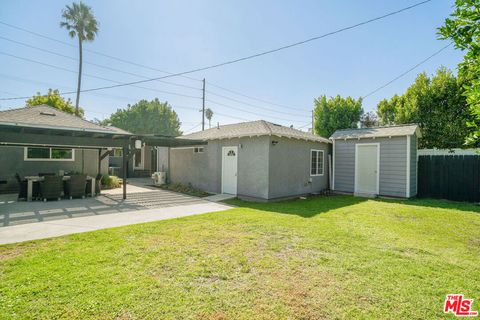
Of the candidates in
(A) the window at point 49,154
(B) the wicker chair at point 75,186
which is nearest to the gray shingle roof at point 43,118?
(A) the window at point 49,154

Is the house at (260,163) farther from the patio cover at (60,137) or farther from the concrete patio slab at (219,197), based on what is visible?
the patio cover at (60,137)

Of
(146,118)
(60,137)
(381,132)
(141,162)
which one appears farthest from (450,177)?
(146,118)

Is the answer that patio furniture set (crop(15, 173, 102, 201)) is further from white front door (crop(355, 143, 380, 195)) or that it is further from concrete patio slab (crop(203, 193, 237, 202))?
white front door (crop(355, 143, 380, 195))

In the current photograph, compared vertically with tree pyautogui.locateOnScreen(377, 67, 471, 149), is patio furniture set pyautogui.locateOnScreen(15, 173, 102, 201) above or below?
below

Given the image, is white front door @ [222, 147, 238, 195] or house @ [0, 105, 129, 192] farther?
white front door @ [222, 147, 238, 195]

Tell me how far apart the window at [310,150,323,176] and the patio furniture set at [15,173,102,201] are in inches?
399

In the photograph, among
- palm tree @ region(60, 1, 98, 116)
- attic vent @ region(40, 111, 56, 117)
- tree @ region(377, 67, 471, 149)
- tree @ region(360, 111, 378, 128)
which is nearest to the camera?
attic vent @ region(40, 111, 56, 117)

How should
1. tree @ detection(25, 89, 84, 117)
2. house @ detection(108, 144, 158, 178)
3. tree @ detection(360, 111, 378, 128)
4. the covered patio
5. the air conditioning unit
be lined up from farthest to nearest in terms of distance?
tree @ detection(25, 89, 84, 117), tree @ detection(360, 111, 378, 128), house @ detection(108, 144, 158, 178), the air conditioning unit, the covered patio

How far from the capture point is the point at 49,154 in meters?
11.9

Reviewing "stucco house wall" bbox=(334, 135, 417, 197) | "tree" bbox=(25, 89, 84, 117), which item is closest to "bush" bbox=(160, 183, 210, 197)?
"stucco house wall" bbox=(334, 135, 417, 197)

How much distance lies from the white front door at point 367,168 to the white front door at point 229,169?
20.5 ft

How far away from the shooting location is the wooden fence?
1013 centimetres

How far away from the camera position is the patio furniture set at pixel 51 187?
8781 mm

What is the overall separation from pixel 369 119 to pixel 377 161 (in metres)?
11.4
